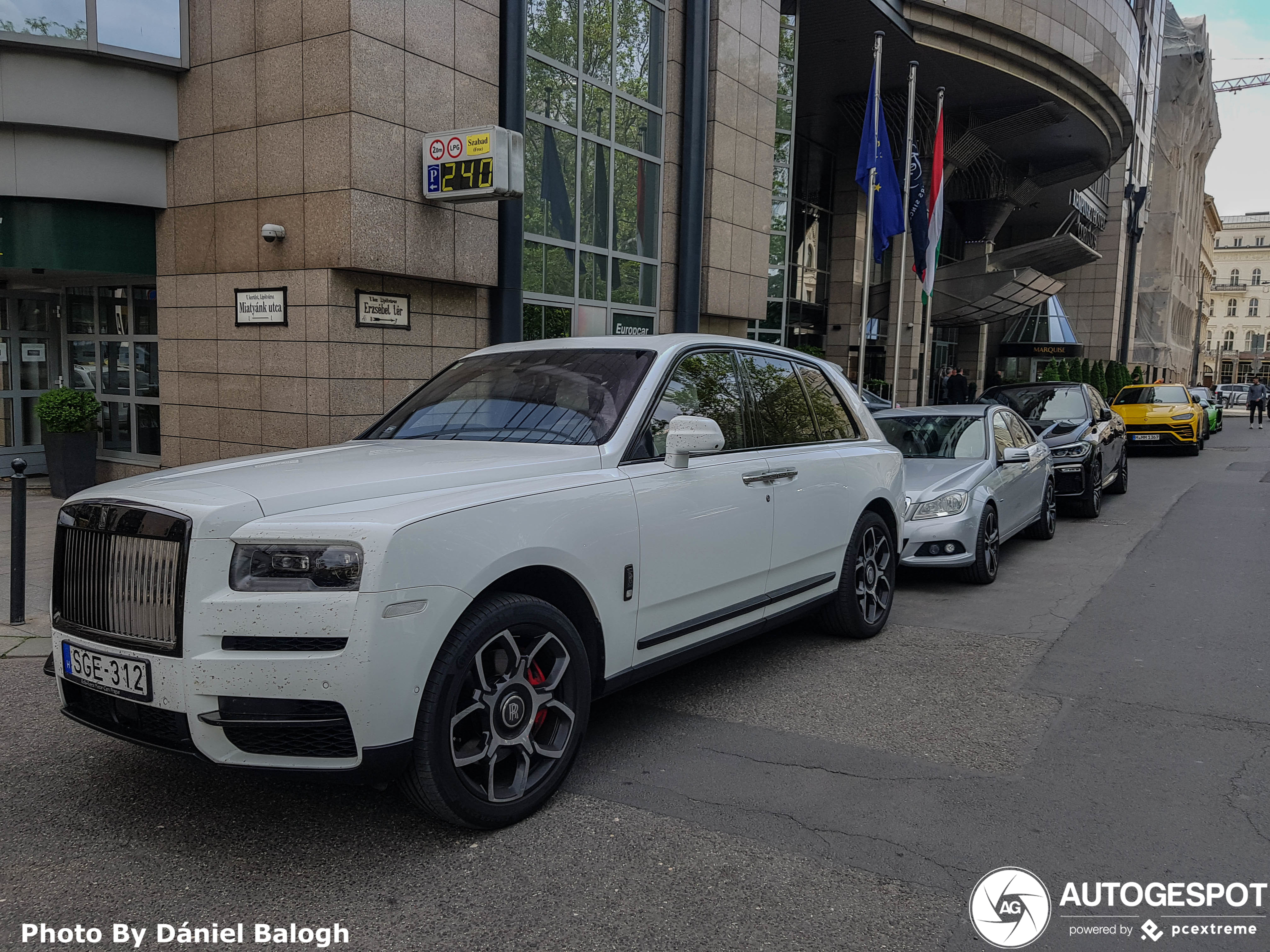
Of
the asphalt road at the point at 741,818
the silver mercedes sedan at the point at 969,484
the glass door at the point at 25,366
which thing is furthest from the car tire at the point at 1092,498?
the glass door at the point at 25,366

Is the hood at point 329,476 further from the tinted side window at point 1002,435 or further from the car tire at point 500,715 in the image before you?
the tinted side window at point 1002,435

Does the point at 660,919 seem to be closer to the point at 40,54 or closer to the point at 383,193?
the point at 383,193

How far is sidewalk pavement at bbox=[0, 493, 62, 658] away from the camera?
5.96 m

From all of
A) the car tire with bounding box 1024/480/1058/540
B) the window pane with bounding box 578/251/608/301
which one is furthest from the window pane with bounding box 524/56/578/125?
the car tire with bounding box 1024/480/1058/540

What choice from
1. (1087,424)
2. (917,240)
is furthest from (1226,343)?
(1087,424)

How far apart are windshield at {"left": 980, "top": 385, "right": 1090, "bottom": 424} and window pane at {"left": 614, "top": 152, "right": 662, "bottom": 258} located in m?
5.79

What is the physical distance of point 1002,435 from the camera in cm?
947

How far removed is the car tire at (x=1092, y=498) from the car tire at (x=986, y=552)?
4334mm

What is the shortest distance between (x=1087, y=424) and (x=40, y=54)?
511 inches

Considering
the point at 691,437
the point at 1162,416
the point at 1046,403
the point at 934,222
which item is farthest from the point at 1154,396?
the point at 691,437

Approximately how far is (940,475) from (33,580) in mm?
7296

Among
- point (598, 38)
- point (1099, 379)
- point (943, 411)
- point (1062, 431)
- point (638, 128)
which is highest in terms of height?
point (598, 38)

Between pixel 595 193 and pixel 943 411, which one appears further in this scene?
pixel 595 193

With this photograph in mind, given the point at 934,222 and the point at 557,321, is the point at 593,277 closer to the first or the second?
the point at 557,321
